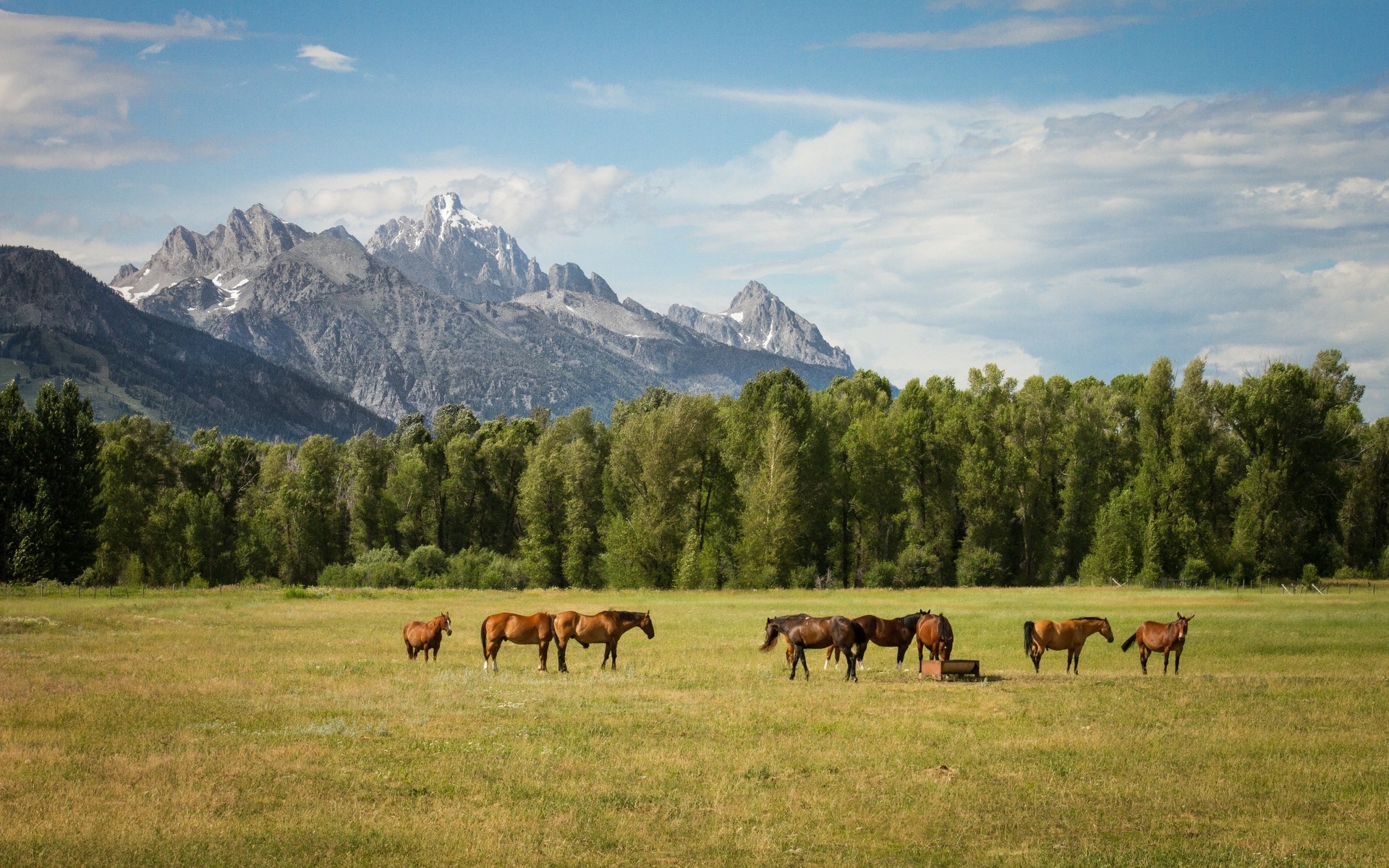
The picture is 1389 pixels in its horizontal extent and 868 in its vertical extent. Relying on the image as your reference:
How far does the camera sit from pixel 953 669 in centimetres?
2670

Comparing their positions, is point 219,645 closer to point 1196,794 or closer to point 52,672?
point 52,672

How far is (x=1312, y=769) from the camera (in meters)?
17.6

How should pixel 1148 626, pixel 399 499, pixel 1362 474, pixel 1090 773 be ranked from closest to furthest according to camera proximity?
pixel 1090 773
pixel 1148 626
pixel 1362 474
pixel 399 499

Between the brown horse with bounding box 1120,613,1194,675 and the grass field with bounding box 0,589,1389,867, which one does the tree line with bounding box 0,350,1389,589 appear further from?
the brown horse with bounding box 1120,613,1194,675

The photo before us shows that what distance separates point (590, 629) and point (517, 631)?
2.10 metres

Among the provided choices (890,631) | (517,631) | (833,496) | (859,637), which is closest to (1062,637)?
(890,631)

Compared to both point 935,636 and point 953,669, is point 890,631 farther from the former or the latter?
point 953,669

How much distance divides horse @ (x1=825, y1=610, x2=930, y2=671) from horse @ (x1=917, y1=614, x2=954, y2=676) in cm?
25

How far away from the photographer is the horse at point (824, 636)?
2781 centimetres

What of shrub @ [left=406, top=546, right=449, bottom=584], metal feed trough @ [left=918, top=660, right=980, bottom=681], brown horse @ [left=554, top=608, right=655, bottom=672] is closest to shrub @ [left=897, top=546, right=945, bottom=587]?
shrub @ [left=406, top=546, right=449, bottom=584]

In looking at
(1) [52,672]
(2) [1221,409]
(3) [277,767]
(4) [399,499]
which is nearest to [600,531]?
(4) [399,499]

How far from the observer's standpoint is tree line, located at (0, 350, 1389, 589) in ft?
255

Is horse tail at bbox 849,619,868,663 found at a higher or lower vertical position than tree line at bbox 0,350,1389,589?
lower

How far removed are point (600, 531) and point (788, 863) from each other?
76.8m
